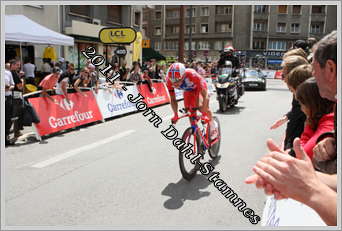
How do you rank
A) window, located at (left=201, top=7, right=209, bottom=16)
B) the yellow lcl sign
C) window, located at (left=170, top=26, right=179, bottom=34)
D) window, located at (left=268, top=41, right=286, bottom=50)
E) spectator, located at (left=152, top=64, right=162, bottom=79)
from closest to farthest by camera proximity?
the yellow lcl sign
spectator, located at (left=152, top=64, right=162, bottom=79)
window, located at (left=268, top=41, right=286, bottom=50)
window, located at (left=201, top=7, right=209, bottom=16)
window, located at (left=170, top=26, right=179, bottom=34)

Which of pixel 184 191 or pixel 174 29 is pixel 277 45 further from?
pixel 184 191

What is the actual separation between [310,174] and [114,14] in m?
29.5

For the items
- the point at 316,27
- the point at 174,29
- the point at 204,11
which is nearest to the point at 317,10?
the point at 316,27

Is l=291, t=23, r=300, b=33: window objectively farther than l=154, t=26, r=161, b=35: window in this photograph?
No

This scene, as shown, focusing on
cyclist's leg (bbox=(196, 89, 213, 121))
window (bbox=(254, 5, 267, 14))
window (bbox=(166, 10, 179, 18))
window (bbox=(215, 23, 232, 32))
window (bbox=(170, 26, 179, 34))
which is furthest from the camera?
window (bbox=(170, 26, 179, 34))

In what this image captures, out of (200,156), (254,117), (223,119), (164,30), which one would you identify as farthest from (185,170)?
(164,30)

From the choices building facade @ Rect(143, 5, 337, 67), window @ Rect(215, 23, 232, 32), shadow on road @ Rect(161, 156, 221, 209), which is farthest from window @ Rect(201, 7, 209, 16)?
shadow on road @ Rect(161, 156, 221, 209)

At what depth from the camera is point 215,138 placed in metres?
6.14

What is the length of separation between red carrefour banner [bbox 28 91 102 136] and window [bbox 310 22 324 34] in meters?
64.0

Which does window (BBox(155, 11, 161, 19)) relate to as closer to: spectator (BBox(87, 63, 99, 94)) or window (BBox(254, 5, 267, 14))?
window (BBox(254, 5, 267, 14))

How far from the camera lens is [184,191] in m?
4.74

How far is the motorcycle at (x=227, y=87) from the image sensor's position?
12.2 meters

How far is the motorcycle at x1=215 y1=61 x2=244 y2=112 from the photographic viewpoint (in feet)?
40.2

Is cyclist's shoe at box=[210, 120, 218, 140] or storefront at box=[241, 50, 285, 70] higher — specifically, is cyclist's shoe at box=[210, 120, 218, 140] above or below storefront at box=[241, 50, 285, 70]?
below
